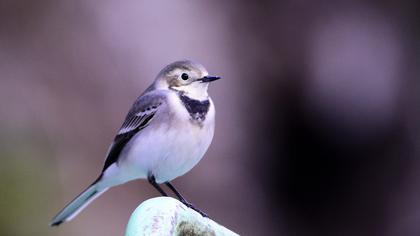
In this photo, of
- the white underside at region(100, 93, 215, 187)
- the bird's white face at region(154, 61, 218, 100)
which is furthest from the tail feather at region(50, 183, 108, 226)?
the bird's white face at region(154, 61, 218, 100)

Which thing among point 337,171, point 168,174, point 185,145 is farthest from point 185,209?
point 337,171

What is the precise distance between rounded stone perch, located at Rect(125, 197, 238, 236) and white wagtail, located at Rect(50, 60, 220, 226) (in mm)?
1027

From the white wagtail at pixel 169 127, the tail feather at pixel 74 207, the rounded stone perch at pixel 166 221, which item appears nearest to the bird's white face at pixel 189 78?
the white wagtail at pixel 169 127

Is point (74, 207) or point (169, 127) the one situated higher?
point (169, 127)

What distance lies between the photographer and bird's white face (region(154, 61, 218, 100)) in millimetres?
3084

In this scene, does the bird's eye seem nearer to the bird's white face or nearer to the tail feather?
the bird's white face

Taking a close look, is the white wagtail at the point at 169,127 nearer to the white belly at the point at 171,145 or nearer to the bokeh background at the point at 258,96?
the white belly at the point at 171,145

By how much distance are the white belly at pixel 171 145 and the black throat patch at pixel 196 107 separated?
2 cm

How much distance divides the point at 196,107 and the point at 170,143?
0.63 ft

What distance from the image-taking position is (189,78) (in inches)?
122

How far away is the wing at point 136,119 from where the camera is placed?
3.15 meters

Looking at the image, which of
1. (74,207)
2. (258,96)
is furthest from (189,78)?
(258,96)

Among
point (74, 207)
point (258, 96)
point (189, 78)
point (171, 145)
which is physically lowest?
point (258, 96)

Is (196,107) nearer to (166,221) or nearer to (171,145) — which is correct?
(171,145)
